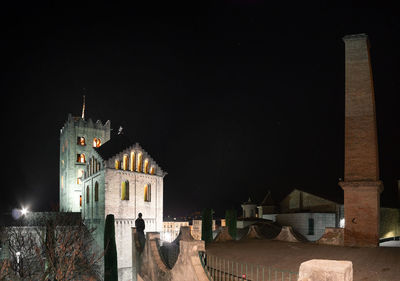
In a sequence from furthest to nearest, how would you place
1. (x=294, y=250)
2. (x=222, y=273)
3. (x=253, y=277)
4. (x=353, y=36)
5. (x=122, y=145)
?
(x=122, y=145)
(x=353, y=36)
(x=294, y=250)
(x=222, y=273)
(x=253, y=277)

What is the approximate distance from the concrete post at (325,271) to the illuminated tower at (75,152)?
48.9m

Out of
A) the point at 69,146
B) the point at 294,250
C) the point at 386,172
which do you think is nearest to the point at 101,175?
the point at 69,146

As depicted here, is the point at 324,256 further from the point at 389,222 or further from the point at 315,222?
the point at 389,222

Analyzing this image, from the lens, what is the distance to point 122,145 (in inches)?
1540

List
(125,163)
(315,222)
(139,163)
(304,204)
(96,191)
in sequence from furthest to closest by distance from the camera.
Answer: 1. (304,204)
2. (139,163)
3. (96,191)
4. (125,163)
5. (315,222)

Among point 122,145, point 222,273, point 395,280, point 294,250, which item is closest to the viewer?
point 395,280

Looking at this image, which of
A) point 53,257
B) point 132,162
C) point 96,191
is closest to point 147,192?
point 132,162

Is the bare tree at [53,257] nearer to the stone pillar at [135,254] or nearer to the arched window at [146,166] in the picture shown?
the stone pillar at [135,254]

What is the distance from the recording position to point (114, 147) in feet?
128

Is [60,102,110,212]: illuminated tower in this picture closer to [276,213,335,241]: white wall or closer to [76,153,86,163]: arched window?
[76,153,86,163]: arched window

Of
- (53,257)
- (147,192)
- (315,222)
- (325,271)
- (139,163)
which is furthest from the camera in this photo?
(147,192)

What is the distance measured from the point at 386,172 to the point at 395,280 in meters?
44.7

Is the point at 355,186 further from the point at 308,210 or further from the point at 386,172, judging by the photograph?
the point at 386,172

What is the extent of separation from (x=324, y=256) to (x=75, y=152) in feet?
154
